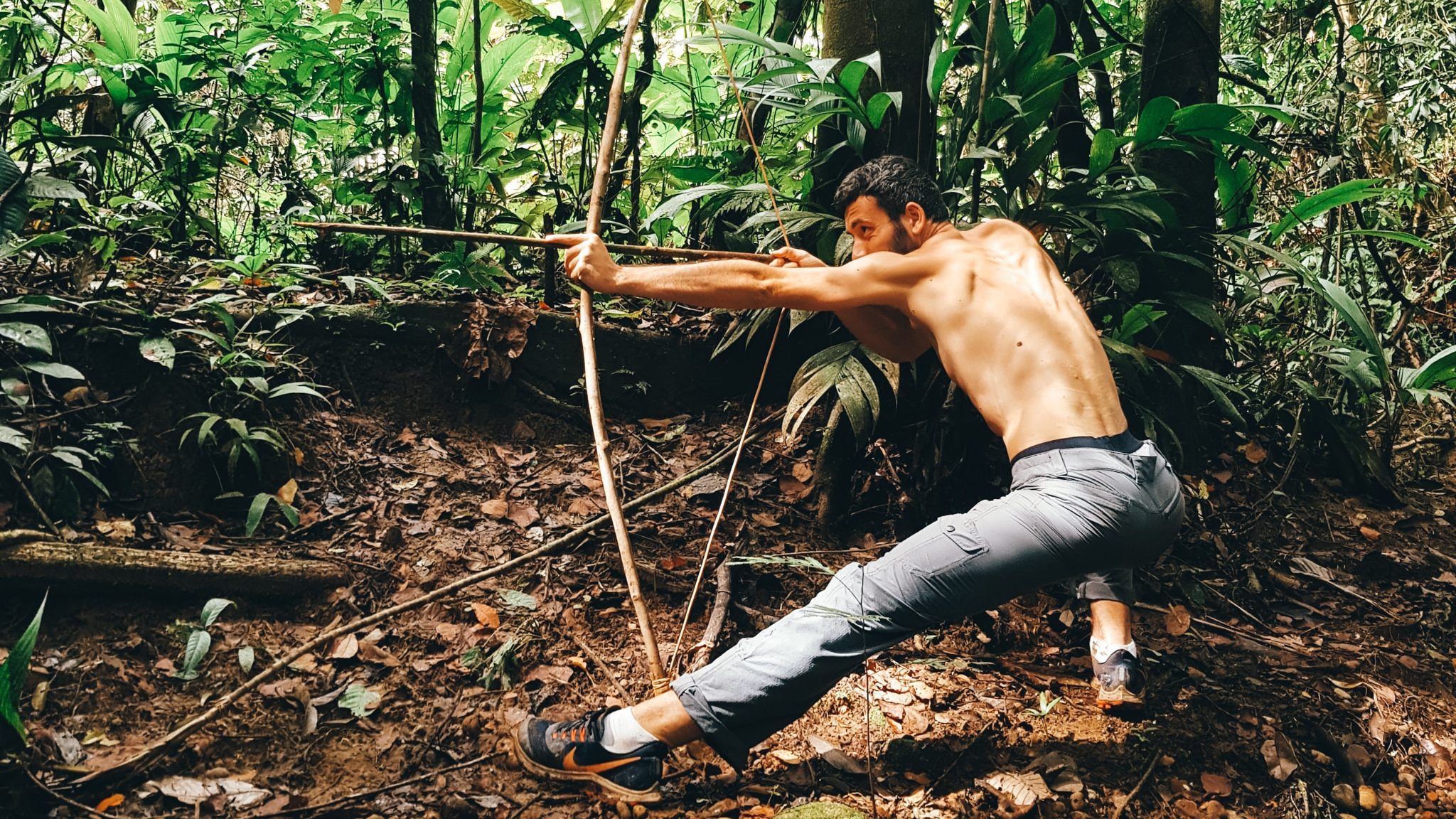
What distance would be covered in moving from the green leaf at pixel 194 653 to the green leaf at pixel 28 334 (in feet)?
3.36

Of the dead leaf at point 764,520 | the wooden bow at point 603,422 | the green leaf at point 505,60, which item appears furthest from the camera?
the green leaf at point 505,60

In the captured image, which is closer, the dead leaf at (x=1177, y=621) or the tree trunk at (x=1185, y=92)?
the dead leaf at (x=1177, y=621)

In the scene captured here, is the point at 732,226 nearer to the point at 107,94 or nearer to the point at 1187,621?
the point at 1187,621

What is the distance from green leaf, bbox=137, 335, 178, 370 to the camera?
9.55 ft

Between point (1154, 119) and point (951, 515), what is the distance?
1.70 meters

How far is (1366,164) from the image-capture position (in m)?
5.17

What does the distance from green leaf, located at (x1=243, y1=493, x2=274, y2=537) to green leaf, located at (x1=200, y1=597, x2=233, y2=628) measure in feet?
1.09

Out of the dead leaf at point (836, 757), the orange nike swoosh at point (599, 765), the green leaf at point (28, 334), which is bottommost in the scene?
the dead leaf at point (836, 757)

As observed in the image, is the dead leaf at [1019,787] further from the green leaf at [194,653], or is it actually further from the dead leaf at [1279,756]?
the green leaf at [194,653]

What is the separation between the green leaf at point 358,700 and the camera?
2.50m

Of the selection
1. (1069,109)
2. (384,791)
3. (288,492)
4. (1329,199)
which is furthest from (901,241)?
(288,492)

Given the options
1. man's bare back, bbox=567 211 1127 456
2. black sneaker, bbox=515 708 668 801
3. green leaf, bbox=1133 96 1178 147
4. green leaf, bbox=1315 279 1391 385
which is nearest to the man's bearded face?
man's bare back, bbox=567 211 1127 456

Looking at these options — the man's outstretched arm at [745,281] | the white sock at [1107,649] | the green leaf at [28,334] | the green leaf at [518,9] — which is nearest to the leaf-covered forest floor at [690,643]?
the white sock at [1107,649]

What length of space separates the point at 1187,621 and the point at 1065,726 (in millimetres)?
930
